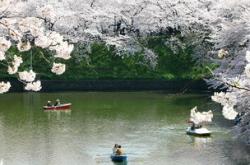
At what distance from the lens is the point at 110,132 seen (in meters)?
26.4

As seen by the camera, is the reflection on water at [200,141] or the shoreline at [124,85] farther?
the shoreline at [124,85]

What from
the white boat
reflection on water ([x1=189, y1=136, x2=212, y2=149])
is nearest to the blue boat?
reflection on water ([x1=189, y1=136, x2=212, y2=149])

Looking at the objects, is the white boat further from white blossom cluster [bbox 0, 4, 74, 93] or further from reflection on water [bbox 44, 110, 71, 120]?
white blossom cluster [bbox 0, 4, 74, 93]

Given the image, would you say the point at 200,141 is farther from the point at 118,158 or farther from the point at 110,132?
the point at 118,158

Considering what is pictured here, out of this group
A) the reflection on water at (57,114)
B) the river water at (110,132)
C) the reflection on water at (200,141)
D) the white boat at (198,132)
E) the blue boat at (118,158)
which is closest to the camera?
the blue boat at (118,158)

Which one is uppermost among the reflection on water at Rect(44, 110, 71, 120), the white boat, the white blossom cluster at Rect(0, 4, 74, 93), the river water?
the white blossom cluster at Rect(0, 4, 74, 93)

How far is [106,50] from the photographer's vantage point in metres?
45.2

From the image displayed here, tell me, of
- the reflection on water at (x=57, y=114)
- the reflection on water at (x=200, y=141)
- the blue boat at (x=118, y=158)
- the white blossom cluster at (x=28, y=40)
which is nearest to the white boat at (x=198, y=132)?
the reflection on water at (x=200, y=141)

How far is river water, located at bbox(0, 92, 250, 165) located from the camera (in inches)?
854

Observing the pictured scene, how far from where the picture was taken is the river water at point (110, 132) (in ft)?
71.2

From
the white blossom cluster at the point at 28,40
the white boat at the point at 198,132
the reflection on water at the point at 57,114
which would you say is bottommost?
the reflection on water at the point at 57,114

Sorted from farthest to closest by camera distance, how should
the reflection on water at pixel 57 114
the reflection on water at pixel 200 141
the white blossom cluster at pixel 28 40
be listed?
1. the reflection on water at pixel 57 114
2. the reflection on water at pixel 200 141
3. the white blossom cluster at pixel 28 40

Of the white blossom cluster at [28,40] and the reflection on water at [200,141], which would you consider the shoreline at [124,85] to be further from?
the white blossom cluster at [28,40]

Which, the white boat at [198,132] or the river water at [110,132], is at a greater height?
the white boat at [198,132]
